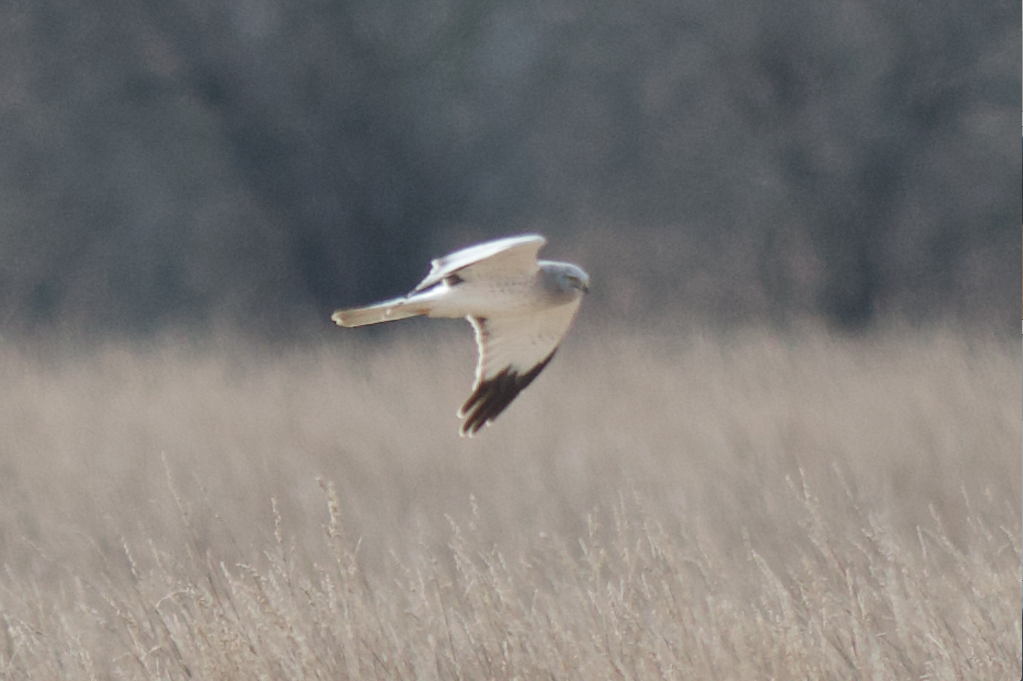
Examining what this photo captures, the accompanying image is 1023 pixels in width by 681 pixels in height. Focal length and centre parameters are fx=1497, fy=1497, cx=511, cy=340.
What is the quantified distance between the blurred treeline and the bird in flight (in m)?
9.04

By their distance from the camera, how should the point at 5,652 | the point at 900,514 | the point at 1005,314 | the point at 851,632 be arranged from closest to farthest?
the point at 851,632
the point at 5,652
the point at 900,514
the point at 1005,314

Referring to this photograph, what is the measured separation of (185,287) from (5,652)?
1407 centimetres

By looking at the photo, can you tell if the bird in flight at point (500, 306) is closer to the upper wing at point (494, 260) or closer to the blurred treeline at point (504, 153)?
the upper wing at point (494, 260)

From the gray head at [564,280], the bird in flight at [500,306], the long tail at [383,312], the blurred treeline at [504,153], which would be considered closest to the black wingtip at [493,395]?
the bird in flight at [500,306]

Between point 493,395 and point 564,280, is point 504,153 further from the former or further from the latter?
point 564,280

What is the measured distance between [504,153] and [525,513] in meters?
12.5

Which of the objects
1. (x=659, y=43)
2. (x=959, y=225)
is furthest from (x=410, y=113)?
(x=959, y=225)

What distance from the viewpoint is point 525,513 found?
5766mm

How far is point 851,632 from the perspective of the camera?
3273 millimetres

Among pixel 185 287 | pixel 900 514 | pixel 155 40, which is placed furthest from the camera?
pixel 185 287

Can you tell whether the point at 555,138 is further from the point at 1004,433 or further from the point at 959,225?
the point at 1004,433

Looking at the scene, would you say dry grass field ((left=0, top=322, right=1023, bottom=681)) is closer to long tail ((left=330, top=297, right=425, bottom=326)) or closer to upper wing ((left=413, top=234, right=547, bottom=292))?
long tail ((left=330, top=297, right=425, bottom=326))

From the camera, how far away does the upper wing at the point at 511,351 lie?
11.4 ft

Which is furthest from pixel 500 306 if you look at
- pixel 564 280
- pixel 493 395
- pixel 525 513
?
pixel 525 513
